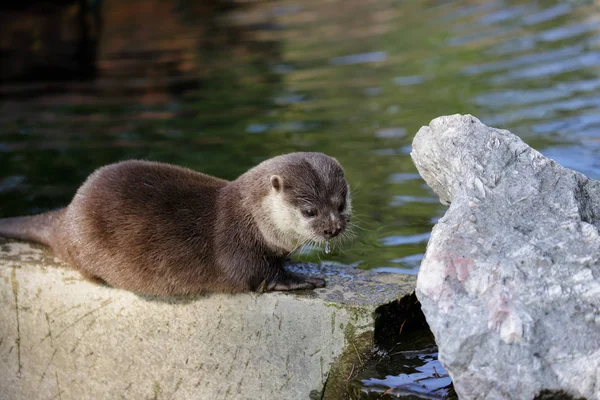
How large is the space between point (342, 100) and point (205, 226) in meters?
4.68

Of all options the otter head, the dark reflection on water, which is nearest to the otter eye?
the otter head

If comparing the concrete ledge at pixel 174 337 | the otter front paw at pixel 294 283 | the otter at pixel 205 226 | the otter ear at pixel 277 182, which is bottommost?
the concrete ledge at pixel 174 337

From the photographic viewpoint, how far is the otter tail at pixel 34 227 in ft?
13.4

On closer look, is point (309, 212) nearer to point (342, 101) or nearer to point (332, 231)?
point (332, 231)

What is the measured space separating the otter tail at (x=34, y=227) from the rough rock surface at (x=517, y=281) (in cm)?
198

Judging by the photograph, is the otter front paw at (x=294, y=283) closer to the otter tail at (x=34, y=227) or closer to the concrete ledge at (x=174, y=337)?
the concrete ledge at (x=174, y=337)

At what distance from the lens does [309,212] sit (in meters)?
3.66

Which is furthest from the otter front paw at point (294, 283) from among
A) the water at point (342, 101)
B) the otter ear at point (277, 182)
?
the water at point (342, 101)

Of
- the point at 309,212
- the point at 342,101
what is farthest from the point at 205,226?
the point at 342,101

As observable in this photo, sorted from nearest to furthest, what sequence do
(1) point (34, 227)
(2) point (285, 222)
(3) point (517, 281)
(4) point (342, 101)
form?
(3) point (517, 281)
(2) point (285, 222)
(1) point (34, 227)
(4) point (342, 101)

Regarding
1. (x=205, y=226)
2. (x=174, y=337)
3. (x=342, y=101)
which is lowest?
(x=174, y=337)

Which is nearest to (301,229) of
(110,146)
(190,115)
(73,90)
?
(110,146)

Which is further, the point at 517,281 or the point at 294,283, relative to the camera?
the point at 294,283

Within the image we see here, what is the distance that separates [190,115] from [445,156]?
5487mm
